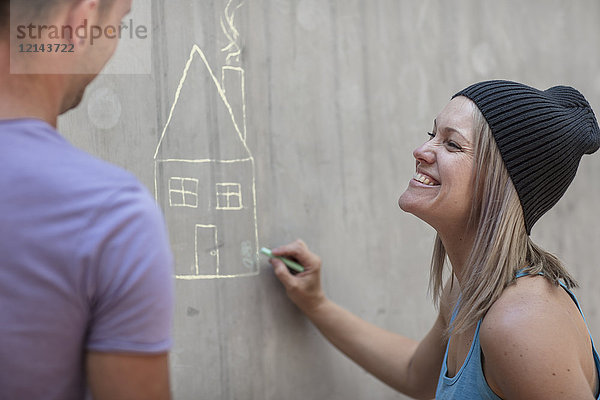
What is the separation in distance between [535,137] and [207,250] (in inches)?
33.8

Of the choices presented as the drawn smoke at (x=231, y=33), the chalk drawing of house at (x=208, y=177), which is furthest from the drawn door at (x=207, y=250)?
the drawn smoke at (x=231, y=33)

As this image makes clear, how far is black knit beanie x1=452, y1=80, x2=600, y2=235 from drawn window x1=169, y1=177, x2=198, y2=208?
74cm

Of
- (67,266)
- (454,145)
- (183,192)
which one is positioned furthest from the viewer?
(183,192)

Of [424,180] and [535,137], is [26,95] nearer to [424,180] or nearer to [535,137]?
[424,180]

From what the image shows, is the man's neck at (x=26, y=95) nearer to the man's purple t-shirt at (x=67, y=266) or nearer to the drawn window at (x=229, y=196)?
the man's purple t-shirt at (x=67, y=266)

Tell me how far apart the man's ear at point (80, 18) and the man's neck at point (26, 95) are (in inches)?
2.5

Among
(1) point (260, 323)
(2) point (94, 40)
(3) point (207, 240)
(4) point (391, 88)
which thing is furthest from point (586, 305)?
(2) point (94, 40)

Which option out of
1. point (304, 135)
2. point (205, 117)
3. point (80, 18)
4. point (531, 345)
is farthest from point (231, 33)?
point (531, 345)

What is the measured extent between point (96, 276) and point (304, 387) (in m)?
1.27

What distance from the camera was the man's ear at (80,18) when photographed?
845 mm

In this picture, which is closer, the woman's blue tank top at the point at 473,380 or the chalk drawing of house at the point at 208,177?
the woman's blue tank top at the point at 473,380

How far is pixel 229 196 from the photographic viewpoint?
1802mm

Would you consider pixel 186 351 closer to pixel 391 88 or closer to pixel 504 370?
pixel 504 370

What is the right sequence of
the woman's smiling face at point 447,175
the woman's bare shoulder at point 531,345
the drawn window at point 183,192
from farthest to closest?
the drawn window at point 183,192 < the woman's smiling face at point 447,175 < the woman's bare shoulder at point 531,345
